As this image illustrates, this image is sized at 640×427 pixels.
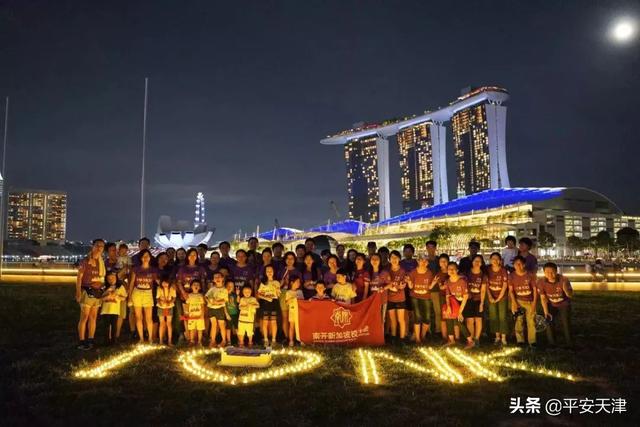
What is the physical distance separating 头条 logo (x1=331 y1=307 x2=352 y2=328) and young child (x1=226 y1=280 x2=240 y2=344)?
194cm

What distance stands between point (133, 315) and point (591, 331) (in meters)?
10.1

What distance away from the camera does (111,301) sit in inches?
392

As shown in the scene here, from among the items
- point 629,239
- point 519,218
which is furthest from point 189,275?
point 519,218

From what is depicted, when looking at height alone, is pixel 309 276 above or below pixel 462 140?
below

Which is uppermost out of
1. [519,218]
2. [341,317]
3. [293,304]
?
A: [519,218]

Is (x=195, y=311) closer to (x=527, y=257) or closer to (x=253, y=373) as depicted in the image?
(x=253, y=373)

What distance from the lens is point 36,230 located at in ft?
559

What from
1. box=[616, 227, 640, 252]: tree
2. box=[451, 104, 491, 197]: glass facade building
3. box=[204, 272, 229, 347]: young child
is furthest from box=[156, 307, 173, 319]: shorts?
box=[451, 104, 491, 197]: glass facade building

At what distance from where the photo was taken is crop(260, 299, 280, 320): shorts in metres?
10.0

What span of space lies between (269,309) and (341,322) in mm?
1433

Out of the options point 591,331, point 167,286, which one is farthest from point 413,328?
point 167,286

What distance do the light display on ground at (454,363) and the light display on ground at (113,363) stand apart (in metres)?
3.87

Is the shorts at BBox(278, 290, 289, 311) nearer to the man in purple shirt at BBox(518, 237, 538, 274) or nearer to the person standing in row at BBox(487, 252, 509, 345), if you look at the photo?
the person standing in row at BBox(487, 252, 509, 345)

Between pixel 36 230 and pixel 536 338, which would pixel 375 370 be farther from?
pixel 36 230
